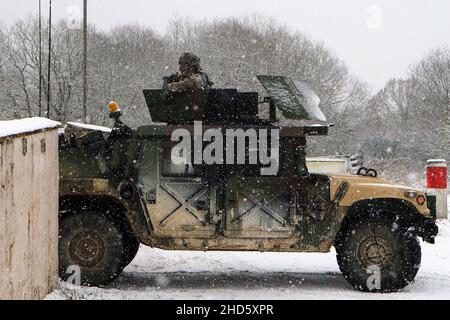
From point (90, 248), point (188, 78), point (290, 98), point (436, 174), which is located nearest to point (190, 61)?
point (188, 78)

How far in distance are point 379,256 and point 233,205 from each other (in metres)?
1.71

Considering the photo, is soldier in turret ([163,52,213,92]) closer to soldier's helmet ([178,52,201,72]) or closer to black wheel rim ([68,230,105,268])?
soldier's helmet ([178,52,201,72])

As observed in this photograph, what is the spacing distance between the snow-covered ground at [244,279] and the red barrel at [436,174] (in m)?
2.47

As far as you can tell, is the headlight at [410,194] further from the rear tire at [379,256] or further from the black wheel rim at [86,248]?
the black wheel rim at [86,248]

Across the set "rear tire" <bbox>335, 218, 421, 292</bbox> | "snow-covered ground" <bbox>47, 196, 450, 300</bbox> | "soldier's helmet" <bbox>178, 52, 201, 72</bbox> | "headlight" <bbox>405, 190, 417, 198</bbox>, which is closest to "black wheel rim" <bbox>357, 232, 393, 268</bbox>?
"rear tire" <bbox>335, 218, 421, 292</bbox>

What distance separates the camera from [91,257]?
8977 millimetres

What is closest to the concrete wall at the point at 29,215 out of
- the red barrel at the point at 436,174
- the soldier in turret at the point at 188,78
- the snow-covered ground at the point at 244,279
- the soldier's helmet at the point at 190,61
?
the snow-covered ground at the point at 244,279

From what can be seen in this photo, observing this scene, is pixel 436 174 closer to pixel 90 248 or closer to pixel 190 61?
pixel 190 61

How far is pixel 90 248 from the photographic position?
8984 mm

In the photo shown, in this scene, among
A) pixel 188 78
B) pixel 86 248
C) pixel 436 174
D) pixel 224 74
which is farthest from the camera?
pixel 224 74

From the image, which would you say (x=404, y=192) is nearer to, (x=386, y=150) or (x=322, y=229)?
(x=322, y=229)

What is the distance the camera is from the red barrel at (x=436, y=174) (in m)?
15.2

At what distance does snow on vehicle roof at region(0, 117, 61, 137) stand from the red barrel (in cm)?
893

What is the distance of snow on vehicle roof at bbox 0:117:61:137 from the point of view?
Answer: 639cm
